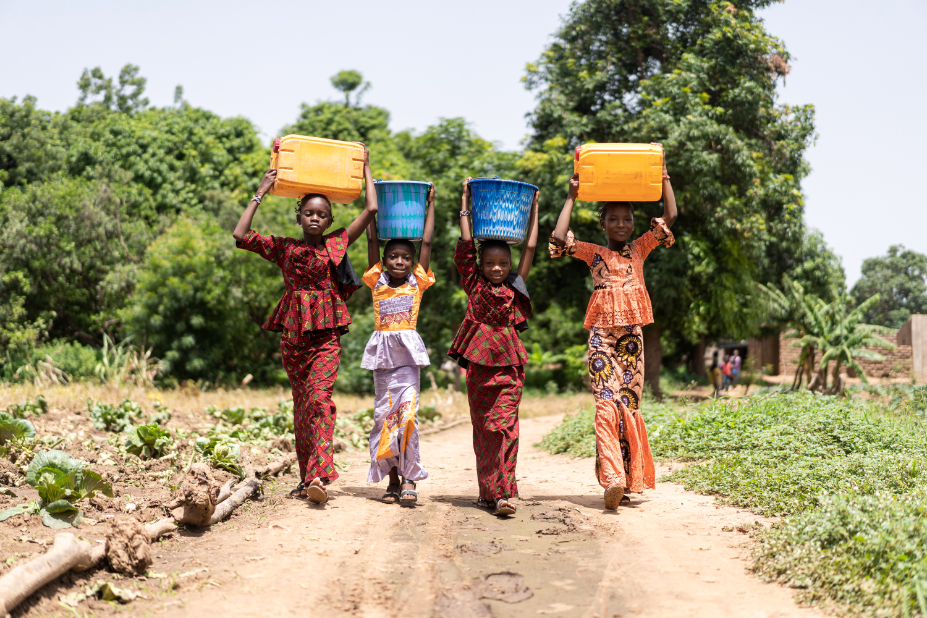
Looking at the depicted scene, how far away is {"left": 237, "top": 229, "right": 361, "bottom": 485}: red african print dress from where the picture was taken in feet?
16.8

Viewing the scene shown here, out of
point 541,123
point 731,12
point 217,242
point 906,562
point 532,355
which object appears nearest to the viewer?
point 906,562

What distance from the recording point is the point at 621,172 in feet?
16.9

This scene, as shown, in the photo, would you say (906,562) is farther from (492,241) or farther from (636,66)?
(636,66)

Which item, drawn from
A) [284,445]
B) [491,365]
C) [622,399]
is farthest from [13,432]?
[622,399]

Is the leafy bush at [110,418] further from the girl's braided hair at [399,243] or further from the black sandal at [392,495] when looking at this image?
the girl's braided hair at [399,243]

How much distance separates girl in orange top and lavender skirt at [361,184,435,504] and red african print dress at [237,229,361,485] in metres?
0.27

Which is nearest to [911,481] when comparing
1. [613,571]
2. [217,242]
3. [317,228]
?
[613,571]

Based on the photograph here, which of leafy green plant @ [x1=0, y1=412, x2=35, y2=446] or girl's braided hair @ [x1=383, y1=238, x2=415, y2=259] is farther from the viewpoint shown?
leafy green plant @ [x1=0, y1=412, x2=35, y2=446]

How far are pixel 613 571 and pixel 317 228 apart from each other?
300 cm

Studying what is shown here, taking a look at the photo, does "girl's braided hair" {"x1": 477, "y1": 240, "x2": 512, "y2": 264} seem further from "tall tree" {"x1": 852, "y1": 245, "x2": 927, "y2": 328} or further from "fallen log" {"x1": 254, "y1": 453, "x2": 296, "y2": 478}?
"tall tree" {"x1": 852, "y1": 245, "x2": 927, "y2": 328}

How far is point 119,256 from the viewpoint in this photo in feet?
74.4

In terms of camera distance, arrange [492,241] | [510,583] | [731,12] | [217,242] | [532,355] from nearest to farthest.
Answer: [510,583]
[492,241]
[731,12]
[217,242]
[532,355]

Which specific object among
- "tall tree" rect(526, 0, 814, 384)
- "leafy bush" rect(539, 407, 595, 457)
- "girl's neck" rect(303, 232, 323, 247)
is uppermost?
"tall tree" rect(526, 0, 814, 384)

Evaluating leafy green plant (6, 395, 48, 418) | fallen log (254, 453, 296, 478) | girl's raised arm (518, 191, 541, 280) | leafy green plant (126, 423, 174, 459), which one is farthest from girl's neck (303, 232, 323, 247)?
leafy green plant (6, 395, 48, 418)
